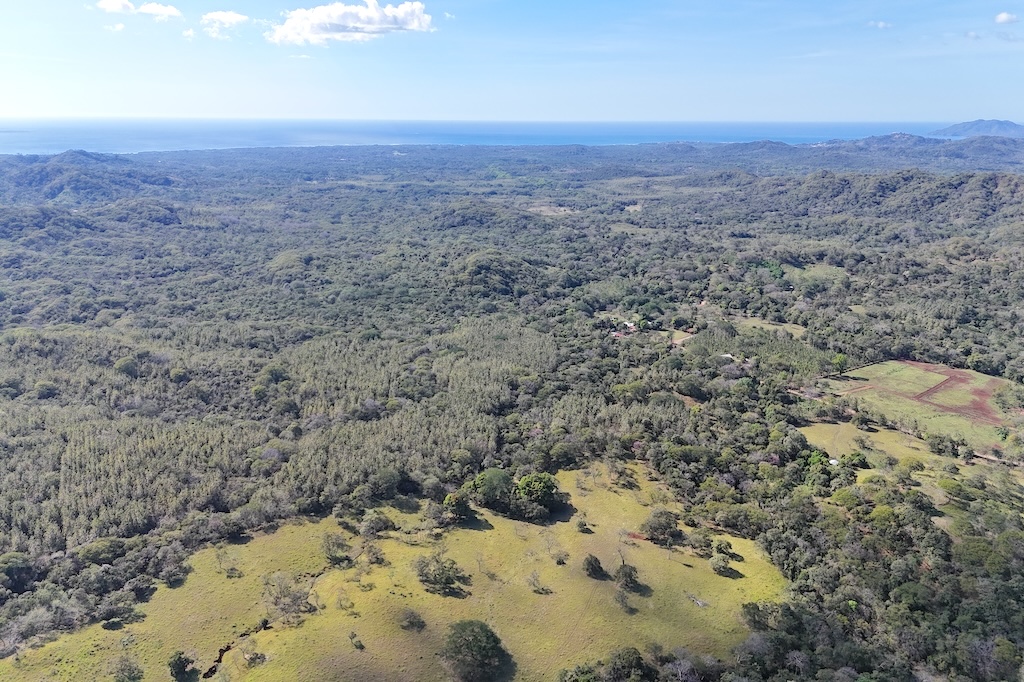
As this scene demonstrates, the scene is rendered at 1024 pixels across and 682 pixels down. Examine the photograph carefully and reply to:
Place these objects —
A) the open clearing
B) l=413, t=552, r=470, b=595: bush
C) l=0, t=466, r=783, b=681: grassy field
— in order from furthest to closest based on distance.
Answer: the open clearing
l=413, t=552, r=470, b=595: bush
l=0, t=466, r=783, b=681: grassy field

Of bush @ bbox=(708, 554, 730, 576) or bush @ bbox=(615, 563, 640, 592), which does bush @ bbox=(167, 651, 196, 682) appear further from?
bush @ bbox=(708, 554, 730, 576)

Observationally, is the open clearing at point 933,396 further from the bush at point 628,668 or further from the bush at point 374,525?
the bush at point 374,525

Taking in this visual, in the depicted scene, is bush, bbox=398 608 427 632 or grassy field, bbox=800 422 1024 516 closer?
bush, bbox=398 608 427 632

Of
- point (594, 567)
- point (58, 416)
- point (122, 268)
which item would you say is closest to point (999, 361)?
point (594, 567)

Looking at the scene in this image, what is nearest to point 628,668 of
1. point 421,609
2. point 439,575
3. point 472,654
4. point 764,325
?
point 472,654

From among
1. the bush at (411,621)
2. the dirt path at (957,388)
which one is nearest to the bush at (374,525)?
the bush at (411,621)

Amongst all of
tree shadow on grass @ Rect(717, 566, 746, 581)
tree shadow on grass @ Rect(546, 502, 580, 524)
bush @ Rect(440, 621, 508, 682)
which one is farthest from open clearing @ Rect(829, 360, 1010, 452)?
bush @ Rect(440, 621, 508, 682)
